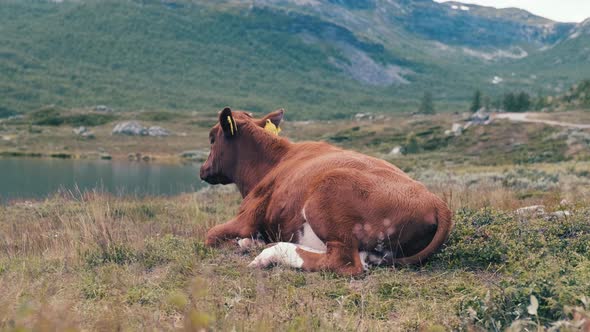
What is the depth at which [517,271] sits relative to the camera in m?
5.69

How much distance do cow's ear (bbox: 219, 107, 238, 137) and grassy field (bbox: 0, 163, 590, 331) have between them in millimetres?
1429

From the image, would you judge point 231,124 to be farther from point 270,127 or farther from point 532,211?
point 532,211

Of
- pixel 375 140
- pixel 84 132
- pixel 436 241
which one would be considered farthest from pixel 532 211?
pixel 84 132

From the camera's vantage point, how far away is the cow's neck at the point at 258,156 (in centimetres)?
848

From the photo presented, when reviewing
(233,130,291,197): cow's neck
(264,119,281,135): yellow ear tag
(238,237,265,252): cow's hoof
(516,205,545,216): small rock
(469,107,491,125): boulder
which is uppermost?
(264,119,281,135): yellow ear tag

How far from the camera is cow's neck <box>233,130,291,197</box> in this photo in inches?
334

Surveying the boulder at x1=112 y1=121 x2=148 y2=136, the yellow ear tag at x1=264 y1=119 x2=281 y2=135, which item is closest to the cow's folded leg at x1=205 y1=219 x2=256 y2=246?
the yellow ear tag at x1=264 y1=119 x2=281 y2=135

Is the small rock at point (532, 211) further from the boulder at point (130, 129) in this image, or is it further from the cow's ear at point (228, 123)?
the boulder at point (130, 129)

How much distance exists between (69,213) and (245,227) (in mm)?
6308

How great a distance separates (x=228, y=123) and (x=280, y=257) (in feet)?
8.57

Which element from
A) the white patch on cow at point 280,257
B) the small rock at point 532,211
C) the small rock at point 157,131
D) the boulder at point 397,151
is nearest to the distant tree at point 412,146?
the boulder at point 397,151

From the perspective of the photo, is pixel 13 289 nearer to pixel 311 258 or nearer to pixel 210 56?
pixel 311 258

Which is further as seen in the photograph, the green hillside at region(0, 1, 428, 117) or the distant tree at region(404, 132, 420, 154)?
the green hillside at region(0, 1, 428, 117)

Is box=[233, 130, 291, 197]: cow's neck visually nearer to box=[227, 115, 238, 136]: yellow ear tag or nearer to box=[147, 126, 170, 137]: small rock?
box=[227, 115, 238, 136]: yellow ear tag
